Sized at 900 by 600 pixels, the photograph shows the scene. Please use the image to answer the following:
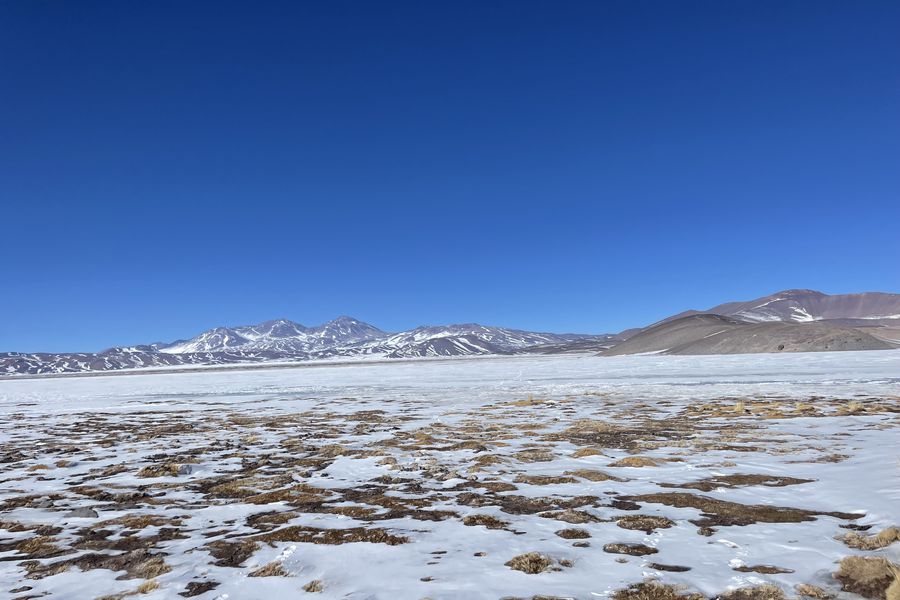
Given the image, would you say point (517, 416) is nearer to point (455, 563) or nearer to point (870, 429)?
point (870, 429)

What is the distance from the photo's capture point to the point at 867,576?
6.28 metres

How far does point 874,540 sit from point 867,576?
1345 mm

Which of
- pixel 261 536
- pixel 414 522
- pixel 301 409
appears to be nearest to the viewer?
pixel 261 536

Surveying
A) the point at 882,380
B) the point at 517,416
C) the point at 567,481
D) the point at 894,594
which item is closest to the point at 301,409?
the point at 517,416

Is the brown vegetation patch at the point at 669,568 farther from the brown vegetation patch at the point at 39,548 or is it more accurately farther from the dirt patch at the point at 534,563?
the brown vegetation patch at the point at 39,548

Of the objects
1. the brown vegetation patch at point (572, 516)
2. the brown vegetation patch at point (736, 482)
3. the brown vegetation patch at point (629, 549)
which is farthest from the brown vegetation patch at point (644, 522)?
the brown vegetation patch at point (736, 482)

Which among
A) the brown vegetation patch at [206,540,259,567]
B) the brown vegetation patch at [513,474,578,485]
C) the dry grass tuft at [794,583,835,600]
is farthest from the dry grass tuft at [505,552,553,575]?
the brown vegetation patch at [513,474,578,485]

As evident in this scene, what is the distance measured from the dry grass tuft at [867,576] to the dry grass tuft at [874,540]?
0.59m

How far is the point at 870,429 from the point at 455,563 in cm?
1652

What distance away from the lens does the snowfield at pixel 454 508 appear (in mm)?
6824

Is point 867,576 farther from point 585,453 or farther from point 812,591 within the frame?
point 585,453

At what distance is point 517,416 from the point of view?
24578 millimetres

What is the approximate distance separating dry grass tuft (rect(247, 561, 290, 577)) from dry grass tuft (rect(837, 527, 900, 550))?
26.1ft

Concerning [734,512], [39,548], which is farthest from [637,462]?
[39,548]
